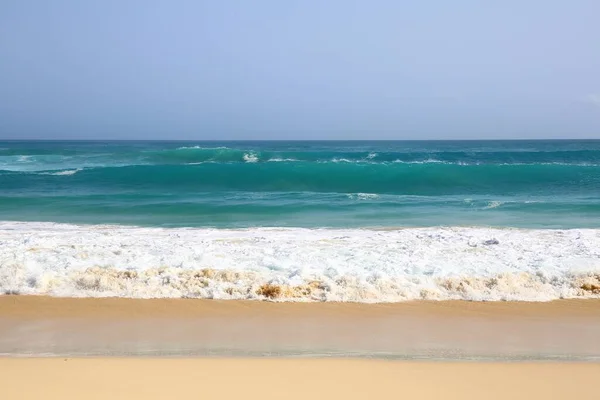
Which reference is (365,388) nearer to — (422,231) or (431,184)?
(422,231)

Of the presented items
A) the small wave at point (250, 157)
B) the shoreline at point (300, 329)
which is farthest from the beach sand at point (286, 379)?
the small wave at point (250, 157)

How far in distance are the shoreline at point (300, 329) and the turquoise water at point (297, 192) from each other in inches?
216

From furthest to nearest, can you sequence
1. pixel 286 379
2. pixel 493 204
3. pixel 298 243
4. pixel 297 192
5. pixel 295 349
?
pixel 297 192, pixel 493 204, pixel 298 243, pixel 295 349, pixel 286 379

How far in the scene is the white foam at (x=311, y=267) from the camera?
5.86 metres

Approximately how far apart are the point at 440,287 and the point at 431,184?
15603 mm

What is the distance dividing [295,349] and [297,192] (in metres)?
14.2

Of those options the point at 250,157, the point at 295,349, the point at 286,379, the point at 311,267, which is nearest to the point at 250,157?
the point at 250,157

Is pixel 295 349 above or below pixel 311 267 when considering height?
below

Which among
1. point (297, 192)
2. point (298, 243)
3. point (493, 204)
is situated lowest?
point (297, 192)

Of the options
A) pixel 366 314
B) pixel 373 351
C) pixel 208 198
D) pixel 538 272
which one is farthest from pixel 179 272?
pixel 208 198

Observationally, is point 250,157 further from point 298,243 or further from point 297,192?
point 298,243

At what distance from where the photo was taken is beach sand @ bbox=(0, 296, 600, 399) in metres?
3.50

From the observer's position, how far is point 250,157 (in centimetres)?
3027

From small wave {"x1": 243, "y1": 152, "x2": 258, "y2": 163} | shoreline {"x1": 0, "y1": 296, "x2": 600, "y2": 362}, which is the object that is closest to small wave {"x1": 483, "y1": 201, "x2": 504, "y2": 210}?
shoreline {"x1": 0, "y1": 296, "x2": 600, "y2": 362}
